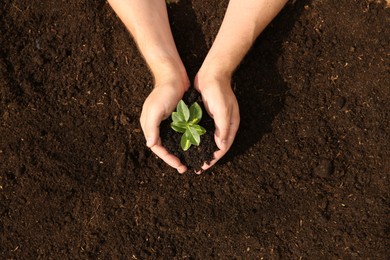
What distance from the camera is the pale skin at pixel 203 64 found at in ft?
6.07

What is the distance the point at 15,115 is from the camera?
223cm

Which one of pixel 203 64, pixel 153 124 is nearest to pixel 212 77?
pixel 203 64

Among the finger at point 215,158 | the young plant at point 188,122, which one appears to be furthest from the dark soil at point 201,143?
the young plant at point 188,122

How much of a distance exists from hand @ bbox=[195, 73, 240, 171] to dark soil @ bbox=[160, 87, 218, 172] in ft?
0.09

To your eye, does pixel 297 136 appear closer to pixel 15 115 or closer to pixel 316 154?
pixel 316 154

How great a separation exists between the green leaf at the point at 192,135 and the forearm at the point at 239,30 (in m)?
0.40

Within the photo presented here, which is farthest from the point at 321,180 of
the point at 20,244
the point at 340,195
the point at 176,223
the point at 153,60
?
the point at 20,244

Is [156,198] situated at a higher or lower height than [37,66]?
lower

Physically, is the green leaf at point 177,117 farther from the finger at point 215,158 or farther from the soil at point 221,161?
the soil at point 221,161

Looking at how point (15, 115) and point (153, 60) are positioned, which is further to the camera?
point (15, 115)

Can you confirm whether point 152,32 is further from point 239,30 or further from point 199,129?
point 199,129

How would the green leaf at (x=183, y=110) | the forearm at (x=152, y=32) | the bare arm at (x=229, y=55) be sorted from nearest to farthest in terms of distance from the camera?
the green leaf at (x=183, y=110) → the bare arm at (x=229, y=55) → the forearm at (x=152, y=32)

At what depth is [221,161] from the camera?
2.13m

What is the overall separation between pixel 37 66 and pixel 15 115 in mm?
293
